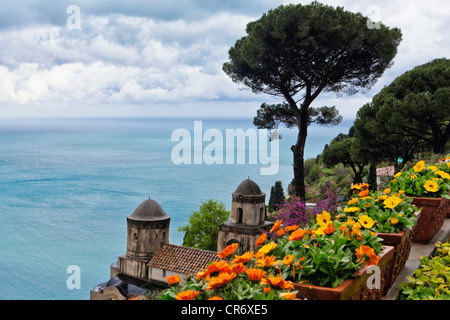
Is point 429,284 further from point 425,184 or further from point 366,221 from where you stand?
point 425,184

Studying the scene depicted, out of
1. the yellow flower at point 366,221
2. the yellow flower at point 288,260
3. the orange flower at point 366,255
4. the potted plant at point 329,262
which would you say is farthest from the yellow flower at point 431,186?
the yellow flower at point 288,260

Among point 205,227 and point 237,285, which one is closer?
point 237,285

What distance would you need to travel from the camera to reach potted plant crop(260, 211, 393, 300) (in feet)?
7.18

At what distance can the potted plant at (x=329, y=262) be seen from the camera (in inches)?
86.1

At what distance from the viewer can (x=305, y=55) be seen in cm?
1797

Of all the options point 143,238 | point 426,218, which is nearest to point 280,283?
point 426,218

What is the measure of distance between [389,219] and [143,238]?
1443 cm

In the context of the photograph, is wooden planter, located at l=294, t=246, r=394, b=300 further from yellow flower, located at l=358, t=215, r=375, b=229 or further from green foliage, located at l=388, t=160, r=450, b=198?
green foliage, located at l=388, t=160, r=450, b=198

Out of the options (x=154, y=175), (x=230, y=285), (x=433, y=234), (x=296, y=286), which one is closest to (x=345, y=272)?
(x=296, y=286)

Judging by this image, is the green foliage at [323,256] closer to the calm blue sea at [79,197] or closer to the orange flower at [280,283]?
the orange flower at [280,283]

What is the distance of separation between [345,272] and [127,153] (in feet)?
374

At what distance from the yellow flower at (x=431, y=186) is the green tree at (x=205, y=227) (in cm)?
2199

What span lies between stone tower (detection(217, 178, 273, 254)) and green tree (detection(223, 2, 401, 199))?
1.97 meters

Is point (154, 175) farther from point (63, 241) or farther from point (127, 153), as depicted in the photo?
point (63, 241)
